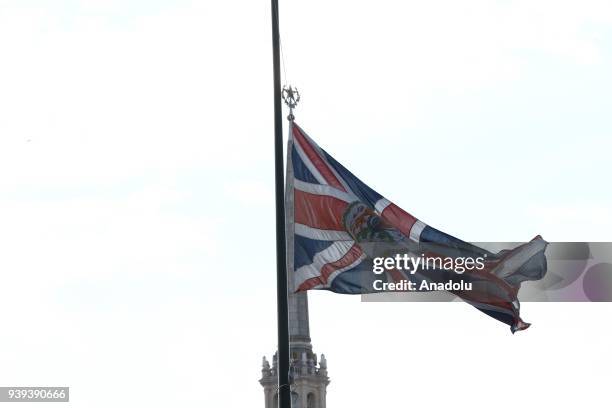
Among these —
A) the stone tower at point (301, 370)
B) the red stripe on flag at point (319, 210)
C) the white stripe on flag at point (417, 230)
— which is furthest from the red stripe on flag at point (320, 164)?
the stone tower at point (301, 370)

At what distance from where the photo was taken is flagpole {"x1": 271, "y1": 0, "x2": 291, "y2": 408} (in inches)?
793

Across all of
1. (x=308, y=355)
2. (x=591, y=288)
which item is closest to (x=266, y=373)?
(x=308, y=355)

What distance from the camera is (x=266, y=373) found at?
80375 millimetres

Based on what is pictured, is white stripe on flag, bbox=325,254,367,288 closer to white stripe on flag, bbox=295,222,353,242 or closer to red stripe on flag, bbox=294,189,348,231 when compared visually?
white stripe on flag, bbox=295,222,353,242

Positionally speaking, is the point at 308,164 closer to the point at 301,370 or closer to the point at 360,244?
the point at 360,244

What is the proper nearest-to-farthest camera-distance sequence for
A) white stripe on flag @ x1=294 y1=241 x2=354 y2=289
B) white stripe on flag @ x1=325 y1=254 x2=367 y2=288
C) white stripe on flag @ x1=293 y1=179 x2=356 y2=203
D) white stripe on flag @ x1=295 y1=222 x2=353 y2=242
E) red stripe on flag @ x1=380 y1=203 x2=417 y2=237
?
1. white stripe on flag @ x1=294 y1=241 x2=354 y2=289
2. white stripe on flag @ x1=325 y1=254 x2=367 y2=288
3. white stripe on flag @ x1=295 y1=222 x2=353 y2=242
4. white stripe on flag @ x1=293 y1=179 x2=356 y2=203
5. red stripe on flag @ x1=380 y1=203 x2=417 y2=237

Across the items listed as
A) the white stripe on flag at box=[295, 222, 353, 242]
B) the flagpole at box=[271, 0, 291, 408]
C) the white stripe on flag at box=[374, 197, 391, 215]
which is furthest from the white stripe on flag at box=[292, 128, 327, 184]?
the flagpole at box=[271, 0, 291, 408]

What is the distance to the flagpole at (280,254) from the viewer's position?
20141 millimetres

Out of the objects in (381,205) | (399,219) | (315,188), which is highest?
(315,188)

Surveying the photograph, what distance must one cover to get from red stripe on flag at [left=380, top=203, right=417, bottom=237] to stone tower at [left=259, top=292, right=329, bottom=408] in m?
53.9

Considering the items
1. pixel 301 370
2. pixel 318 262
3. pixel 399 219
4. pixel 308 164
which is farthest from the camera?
pixel 301 370

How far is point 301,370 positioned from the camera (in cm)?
7925

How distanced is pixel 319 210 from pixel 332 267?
1.04 meters

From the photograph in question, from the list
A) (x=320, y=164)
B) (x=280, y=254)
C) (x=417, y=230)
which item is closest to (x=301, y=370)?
(x=417, y=230)
